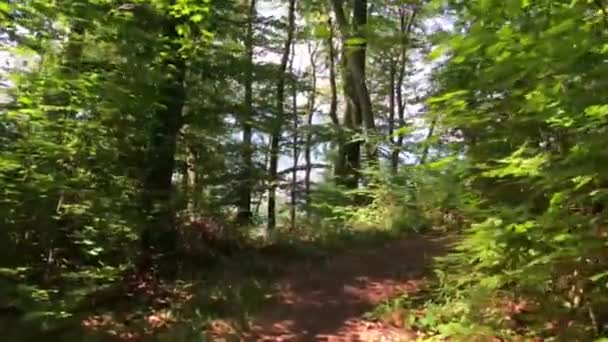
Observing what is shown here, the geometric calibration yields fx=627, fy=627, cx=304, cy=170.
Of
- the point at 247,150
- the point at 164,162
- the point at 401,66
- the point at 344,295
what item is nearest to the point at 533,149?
the point at 344,295

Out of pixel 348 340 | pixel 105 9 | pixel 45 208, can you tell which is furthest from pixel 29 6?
pixel 348 340

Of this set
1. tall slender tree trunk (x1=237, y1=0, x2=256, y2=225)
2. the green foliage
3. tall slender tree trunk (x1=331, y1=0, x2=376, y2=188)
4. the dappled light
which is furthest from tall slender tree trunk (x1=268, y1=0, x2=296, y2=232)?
the green foliage

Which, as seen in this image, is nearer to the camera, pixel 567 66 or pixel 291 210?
pixel 567 66

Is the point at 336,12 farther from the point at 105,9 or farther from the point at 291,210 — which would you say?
the point at 105,9

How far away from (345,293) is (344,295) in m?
0.08

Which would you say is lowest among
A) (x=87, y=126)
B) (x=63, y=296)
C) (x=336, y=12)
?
(x=63, y=296)

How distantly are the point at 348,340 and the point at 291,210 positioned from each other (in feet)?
25.1

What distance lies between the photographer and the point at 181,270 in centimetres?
1108

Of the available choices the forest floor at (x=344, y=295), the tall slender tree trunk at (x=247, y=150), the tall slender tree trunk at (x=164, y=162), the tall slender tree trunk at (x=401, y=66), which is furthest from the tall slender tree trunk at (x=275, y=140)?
the tall slender tree trunk at (x=401, y=66)

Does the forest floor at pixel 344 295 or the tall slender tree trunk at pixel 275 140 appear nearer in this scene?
the forest floor at pixel 344 295

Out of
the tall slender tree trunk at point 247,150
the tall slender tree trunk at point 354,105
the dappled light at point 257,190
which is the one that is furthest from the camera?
the tall slender tree trunk at point 354,105

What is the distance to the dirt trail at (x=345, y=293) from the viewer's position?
8656mm

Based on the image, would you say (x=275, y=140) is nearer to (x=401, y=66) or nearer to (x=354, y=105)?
(x=354, y=105)

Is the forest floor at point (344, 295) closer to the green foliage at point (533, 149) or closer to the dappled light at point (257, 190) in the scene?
the dappled light at point (257, 190)
